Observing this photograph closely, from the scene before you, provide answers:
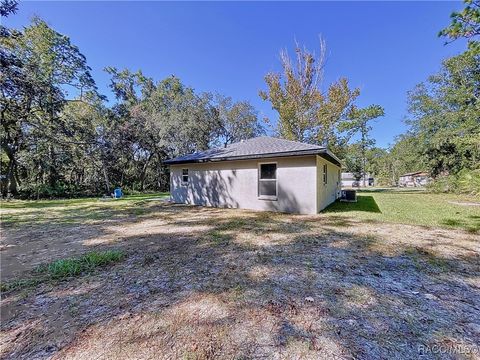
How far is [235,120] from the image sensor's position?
79.8ft

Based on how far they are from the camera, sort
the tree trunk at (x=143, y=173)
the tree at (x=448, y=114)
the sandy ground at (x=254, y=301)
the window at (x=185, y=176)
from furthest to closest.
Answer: the tree trunk at (x=143, y=173) < the tree at (x=448, y=114) < the window at (x=185, y=176) < the sandy ground at (x=254, y=301)

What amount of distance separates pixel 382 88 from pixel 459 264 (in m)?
22.0

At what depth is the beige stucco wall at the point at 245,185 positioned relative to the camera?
8047mm

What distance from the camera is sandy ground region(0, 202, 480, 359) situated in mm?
1823

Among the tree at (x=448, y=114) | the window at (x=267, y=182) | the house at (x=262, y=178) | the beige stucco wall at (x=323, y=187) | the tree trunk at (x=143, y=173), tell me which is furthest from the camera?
the tree trunk at (x=143, y=173)

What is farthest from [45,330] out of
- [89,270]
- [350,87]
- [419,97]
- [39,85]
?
[419,97]

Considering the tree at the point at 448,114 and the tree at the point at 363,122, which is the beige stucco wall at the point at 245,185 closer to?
the tree at the point at 363,122

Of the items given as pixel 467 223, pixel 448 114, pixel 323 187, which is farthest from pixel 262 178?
pixel 448 114

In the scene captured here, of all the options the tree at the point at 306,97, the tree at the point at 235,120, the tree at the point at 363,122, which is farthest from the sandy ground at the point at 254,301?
the tree at the point at 235,120

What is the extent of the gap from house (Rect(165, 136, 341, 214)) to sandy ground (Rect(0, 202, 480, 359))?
348 cm

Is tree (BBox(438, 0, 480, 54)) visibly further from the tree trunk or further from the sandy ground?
the tree trunk

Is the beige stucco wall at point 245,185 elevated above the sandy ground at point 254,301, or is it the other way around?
the beige stucco wall at point 245,185

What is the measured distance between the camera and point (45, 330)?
207 cm

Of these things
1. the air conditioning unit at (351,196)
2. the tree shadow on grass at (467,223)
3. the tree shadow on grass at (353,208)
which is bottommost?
the tree shadow on grass at (467,223)
